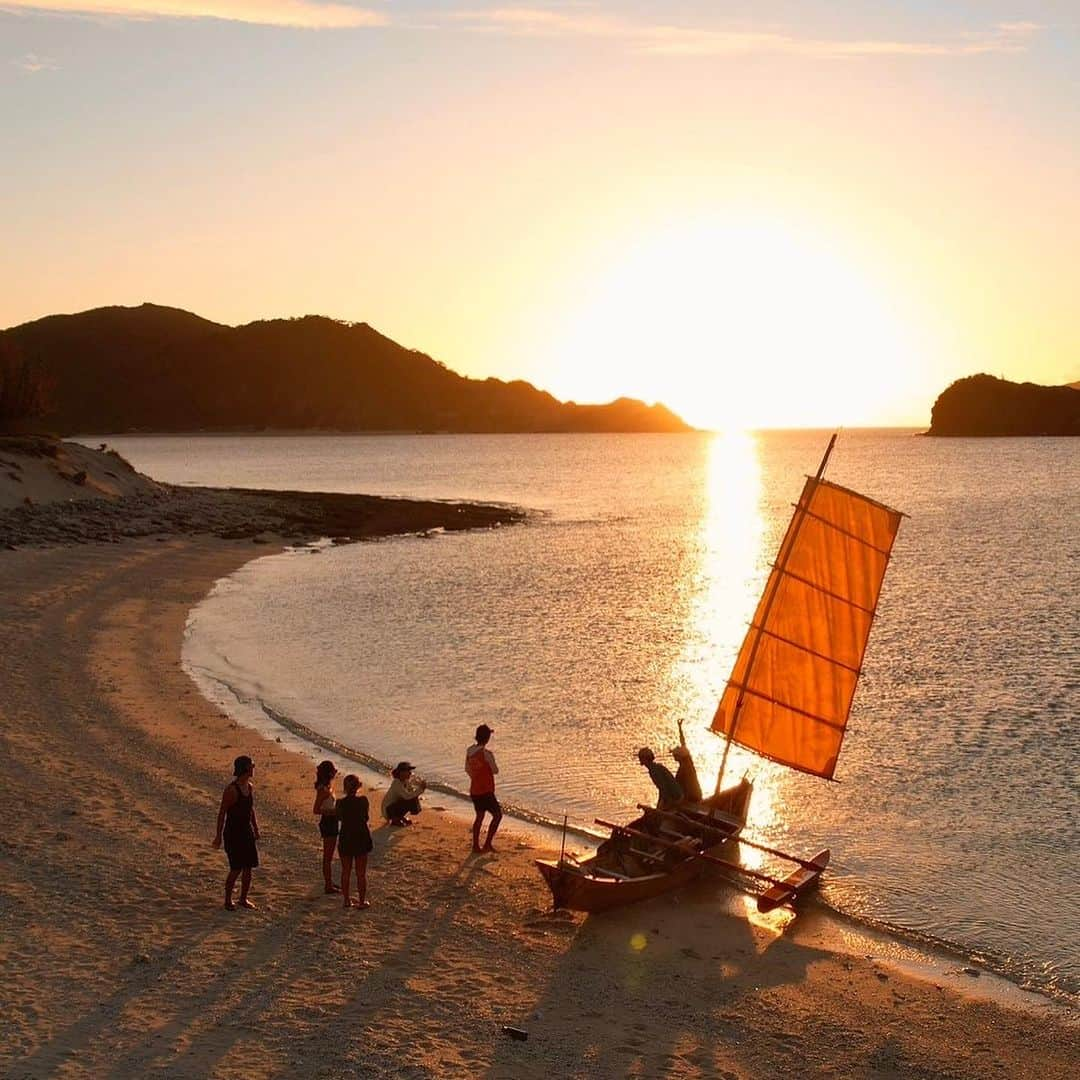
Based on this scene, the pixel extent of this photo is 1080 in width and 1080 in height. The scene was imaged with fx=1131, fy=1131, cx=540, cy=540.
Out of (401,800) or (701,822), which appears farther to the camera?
(401,800)

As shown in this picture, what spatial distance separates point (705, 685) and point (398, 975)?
19.5 metres

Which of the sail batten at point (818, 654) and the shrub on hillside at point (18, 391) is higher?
the shrub on hillside at point (18, 391)

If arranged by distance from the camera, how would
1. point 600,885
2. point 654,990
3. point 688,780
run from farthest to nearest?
point 688,780, point 600,885, point 654,990

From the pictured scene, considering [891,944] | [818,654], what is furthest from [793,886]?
[818,654]

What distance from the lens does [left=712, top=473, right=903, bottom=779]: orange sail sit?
17.2 m

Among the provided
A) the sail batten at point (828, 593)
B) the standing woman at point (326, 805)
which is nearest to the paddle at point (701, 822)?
the sail batten at point (828, 593)

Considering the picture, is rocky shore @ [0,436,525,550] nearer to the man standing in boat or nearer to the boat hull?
the man standing in boat

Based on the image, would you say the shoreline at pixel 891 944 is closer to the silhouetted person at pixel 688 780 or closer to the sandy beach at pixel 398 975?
the sandy beach at pixel 398 975

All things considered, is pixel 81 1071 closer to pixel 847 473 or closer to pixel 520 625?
pixel 520 625

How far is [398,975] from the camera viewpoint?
39.8 ft

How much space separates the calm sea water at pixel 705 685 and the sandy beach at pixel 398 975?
260cm

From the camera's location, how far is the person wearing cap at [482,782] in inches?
615

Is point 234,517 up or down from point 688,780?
up

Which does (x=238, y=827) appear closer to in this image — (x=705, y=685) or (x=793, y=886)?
(x=793, y=886)
